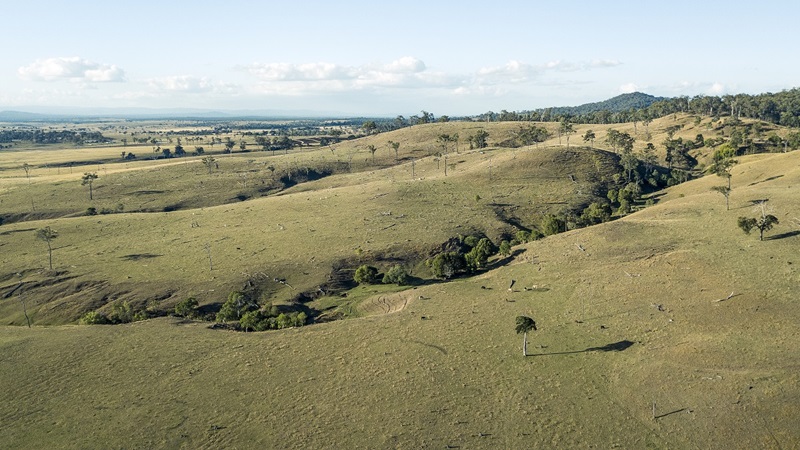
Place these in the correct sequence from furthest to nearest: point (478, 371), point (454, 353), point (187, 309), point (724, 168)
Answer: point (724, 168), point (187, 309), point (454, 353), point (478, 371)

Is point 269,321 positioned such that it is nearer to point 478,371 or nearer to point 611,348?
point 478,371

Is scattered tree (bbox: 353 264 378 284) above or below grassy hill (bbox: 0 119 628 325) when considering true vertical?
below

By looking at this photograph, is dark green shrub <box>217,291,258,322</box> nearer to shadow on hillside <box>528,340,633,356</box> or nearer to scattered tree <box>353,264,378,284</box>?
scattered tree <box>353,264,378,284</box>

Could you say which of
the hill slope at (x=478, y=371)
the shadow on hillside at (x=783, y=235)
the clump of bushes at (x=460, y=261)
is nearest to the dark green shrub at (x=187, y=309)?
the hill slope at (x=478, y=371)

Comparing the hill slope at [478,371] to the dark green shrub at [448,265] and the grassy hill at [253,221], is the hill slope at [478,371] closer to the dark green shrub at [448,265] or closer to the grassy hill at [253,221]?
the dark green shrub at [448,265]

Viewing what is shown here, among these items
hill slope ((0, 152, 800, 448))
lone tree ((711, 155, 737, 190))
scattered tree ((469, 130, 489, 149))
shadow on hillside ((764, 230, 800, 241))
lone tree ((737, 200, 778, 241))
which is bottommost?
hill slope ((0, 152, 800, 448))

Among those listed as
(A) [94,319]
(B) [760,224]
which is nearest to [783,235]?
(B) [760,224]

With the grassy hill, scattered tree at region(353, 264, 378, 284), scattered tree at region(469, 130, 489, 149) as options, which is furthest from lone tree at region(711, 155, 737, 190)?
scattered tree at region(469, 130, 489, 149)

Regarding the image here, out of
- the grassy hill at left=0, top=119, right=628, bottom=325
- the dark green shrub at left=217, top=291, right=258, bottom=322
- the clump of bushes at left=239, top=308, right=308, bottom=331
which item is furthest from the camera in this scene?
the grassy hill at left=0, top=119, right=628, bottom=325
